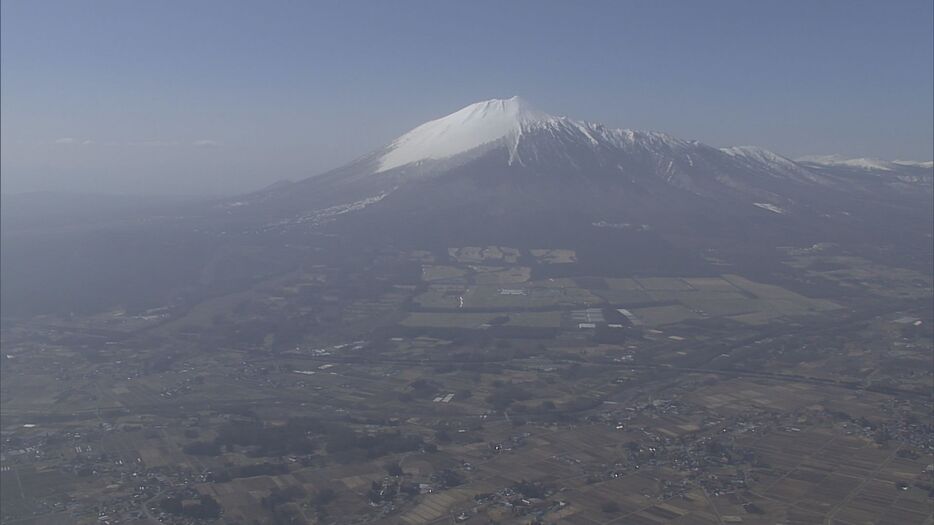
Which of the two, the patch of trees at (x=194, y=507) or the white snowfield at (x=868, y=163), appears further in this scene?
the white snowfield at (x=868, y=163)

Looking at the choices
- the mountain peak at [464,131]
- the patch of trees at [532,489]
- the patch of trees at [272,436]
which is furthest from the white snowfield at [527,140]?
the patch of trees at [532,489]

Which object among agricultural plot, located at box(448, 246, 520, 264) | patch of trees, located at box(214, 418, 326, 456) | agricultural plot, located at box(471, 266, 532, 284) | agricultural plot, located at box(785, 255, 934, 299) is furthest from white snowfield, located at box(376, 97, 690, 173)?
patch of trees, located at box(214, 418, 326, 456)

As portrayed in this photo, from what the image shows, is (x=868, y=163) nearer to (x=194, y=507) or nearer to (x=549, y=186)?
(x=549, y=186)

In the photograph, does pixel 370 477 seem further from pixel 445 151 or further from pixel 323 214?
pixel 445 151

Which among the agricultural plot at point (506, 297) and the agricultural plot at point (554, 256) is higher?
the agricultural plot at point (554, 256)

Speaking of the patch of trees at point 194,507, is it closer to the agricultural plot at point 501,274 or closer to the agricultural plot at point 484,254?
the agricultural plot at point 501,274

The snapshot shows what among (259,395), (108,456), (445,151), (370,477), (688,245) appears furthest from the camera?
(445,151)

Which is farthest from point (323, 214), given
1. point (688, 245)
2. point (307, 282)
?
point (688, 245)

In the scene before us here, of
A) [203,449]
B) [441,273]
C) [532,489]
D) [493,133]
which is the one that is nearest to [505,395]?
[532,489]
